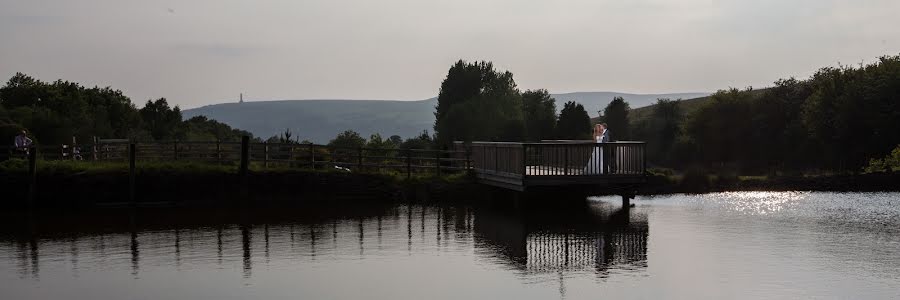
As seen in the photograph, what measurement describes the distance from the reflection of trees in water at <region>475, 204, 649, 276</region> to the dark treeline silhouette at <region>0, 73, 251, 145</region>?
43386mm

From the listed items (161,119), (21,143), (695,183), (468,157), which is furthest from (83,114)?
(695,183)

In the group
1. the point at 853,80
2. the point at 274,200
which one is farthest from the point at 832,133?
the point at 274,200

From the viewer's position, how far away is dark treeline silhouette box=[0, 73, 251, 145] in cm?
6006

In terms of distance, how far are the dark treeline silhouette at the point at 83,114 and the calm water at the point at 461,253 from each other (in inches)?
1441

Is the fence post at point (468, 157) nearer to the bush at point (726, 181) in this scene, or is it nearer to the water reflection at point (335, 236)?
the water reflection at point (335, 236)

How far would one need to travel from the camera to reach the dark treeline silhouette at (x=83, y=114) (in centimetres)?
6006

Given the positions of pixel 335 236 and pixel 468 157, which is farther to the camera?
pixel 468 157

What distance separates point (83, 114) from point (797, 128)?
2130 inches

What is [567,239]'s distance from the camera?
20000 millimetres

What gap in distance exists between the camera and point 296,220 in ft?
80.9

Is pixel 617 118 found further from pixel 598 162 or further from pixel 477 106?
pixel 598 162

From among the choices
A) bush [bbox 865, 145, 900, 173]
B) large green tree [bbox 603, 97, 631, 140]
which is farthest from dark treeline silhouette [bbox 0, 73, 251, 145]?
bush [bbox 865, 145, 900, 173]

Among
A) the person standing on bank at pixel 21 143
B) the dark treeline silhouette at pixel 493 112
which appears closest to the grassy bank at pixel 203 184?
the person standing on bank at pixel 21 143

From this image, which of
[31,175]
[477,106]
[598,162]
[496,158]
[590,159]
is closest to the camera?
[598,162]
